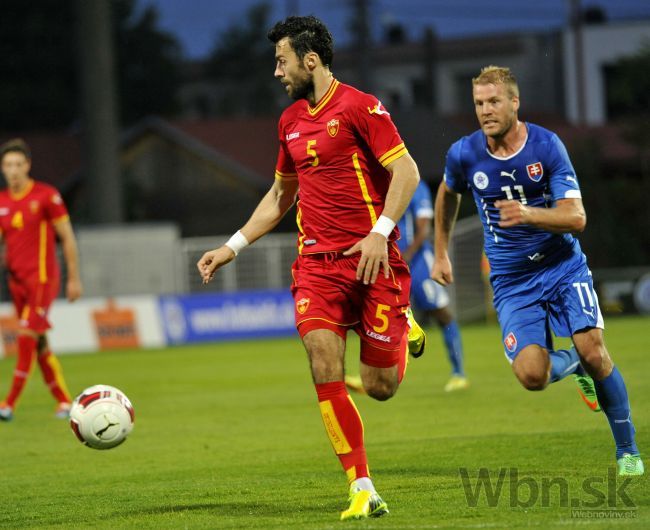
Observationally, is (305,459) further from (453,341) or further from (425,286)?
(425,286)

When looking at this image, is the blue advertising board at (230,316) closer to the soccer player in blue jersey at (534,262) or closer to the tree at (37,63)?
the soccer player in blue jersey at (534,262)

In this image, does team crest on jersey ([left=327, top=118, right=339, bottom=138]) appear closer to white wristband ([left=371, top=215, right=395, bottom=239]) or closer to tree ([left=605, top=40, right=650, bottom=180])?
white wristband ([left=371, top=215, right=395, bottom=239])

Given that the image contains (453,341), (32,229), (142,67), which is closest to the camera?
(32,229)

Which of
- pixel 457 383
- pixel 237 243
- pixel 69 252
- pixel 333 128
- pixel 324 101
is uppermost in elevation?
pixel 324 101

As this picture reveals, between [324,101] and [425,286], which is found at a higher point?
[324,101]

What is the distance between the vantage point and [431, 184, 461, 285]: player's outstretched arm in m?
8.05

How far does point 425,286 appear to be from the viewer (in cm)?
1345

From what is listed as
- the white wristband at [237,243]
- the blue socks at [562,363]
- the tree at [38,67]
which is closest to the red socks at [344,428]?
the white wristband at [237,243]

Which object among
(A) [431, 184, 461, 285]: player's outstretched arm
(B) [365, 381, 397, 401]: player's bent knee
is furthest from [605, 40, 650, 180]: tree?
(B) [365, 381, 397, 401]: player's bent knee

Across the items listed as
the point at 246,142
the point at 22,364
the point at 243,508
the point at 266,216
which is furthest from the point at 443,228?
the point at 246,142

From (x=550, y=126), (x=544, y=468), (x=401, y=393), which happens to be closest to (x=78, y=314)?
(x=401, y=393)

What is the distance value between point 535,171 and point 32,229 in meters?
6.51

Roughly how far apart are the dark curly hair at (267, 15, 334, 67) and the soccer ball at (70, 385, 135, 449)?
2520 mm

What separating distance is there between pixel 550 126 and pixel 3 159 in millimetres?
38768
